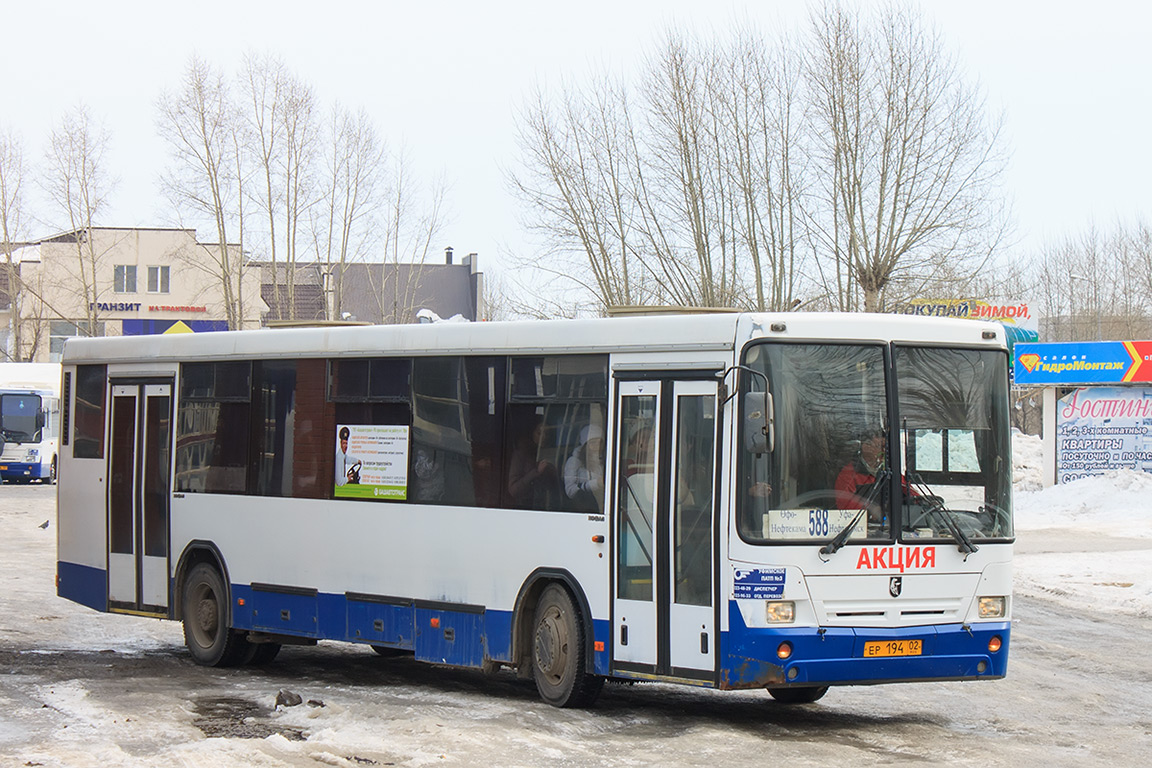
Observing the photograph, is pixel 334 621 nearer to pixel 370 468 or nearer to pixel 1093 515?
pixel 370 468

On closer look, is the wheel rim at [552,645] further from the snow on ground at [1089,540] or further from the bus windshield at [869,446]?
the snow on ground at [1089,540]

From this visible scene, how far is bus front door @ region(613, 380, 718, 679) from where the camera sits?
366 inches

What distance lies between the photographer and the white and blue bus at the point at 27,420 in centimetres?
4653

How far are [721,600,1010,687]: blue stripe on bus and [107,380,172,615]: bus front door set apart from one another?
6528mm

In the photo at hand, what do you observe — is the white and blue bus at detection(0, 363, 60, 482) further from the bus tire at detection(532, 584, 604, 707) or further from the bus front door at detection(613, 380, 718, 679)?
the bus front door at detection(613, 380, 718, 679)

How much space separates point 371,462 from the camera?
38.7 feet

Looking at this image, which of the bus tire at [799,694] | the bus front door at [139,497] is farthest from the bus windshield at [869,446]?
the bus front door at [139,497]

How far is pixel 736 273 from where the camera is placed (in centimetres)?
3512

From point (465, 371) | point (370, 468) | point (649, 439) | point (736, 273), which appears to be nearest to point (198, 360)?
point (370, 468)

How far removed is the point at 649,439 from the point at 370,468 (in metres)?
2.95

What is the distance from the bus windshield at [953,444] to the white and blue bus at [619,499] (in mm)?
17

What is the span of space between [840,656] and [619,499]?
71.6 inches

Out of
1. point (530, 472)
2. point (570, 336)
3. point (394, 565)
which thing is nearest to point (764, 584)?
point (530, 472)

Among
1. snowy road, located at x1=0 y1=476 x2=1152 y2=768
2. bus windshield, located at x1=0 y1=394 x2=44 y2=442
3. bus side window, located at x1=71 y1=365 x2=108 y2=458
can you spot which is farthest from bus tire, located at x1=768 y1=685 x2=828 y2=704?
bus windshield, located at x1=0 y1=394 x2=44 y2=442
